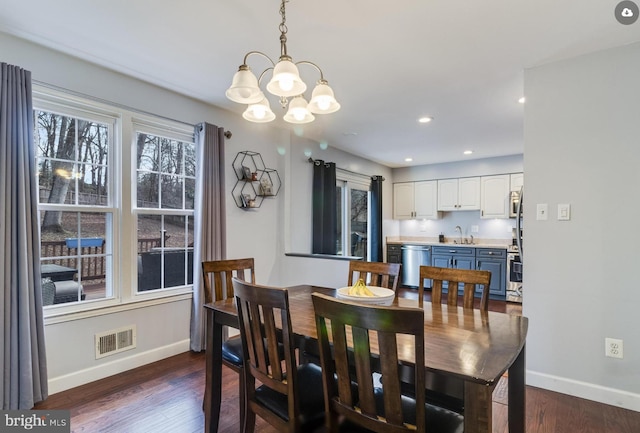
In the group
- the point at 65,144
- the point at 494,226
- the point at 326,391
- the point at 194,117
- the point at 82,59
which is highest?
the point at 82,59

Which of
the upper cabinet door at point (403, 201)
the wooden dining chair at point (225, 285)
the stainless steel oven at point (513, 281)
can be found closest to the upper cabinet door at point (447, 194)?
the upper cabinet door at point (403, 201)

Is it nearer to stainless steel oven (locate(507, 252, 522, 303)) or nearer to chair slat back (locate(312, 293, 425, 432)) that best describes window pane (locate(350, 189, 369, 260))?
stainless steel oven (locate(507, 252, 522, 303))

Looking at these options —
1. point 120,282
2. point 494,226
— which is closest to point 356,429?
point 120,282

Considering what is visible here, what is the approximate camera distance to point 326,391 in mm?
1290

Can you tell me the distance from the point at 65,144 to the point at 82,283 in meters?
1.07

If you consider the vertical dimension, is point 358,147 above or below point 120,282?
above

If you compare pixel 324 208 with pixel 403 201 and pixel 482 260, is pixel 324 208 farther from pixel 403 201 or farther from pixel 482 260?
pixel 482 260

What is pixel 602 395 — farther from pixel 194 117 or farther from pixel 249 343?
pixel 194 117

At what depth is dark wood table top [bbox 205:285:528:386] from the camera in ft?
3.75

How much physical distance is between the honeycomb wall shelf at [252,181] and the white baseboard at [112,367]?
5.12ft

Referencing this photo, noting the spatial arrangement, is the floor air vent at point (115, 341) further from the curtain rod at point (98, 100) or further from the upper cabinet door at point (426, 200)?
the upper cabinet door at point (426, 200)

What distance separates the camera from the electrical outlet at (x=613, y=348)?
2322 mm

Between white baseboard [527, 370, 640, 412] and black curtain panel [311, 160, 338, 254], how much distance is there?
9.24 feet

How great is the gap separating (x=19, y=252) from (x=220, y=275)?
1246mm
